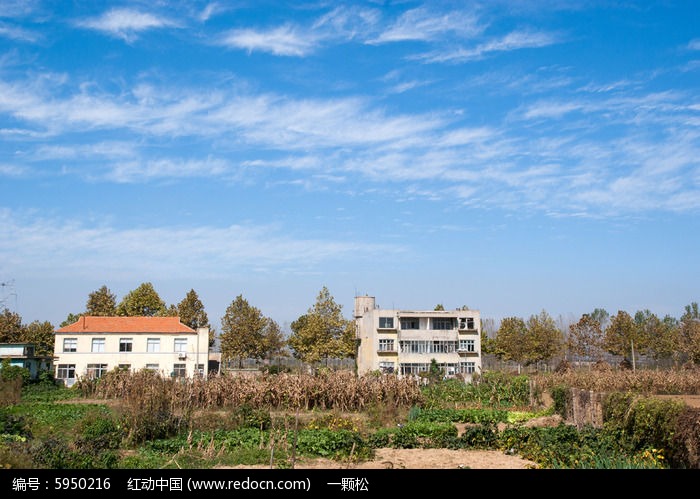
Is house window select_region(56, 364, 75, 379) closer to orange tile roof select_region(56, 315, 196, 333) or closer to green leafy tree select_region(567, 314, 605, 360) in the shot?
orange tile roof select_region(56, 315, 196, 333)

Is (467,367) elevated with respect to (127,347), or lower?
lower

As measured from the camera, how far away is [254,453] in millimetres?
17344

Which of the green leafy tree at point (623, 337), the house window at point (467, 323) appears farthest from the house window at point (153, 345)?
the green leafy tree at point (623, 337)

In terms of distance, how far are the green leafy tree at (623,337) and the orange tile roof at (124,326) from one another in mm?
42660

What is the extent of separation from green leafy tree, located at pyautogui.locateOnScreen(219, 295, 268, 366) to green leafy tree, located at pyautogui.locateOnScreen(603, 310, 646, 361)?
36.6m

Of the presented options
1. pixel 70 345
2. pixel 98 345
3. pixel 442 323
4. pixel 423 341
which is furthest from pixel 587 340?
pixel 70 345

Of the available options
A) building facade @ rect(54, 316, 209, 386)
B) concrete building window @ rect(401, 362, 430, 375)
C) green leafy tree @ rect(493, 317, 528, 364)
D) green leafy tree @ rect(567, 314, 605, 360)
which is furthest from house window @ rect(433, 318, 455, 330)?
building facade @ rect(54, 316, 209, 386)

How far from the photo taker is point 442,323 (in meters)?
59.6

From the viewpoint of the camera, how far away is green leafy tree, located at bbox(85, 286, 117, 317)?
210ft

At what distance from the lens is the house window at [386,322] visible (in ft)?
191

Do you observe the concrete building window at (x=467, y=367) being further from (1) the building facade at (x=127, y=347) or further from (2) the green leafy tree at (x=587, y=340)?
(1) the building facade at (x=127, y=347)

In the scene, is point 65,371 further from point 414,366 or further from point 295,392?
point 414,366

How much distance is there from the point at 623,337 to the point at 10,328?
63.9 m

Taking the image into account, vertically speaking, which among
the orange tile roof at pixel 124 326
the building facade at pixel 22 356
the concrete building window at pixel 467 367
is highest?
the orange tile roof at pixel 124 326
